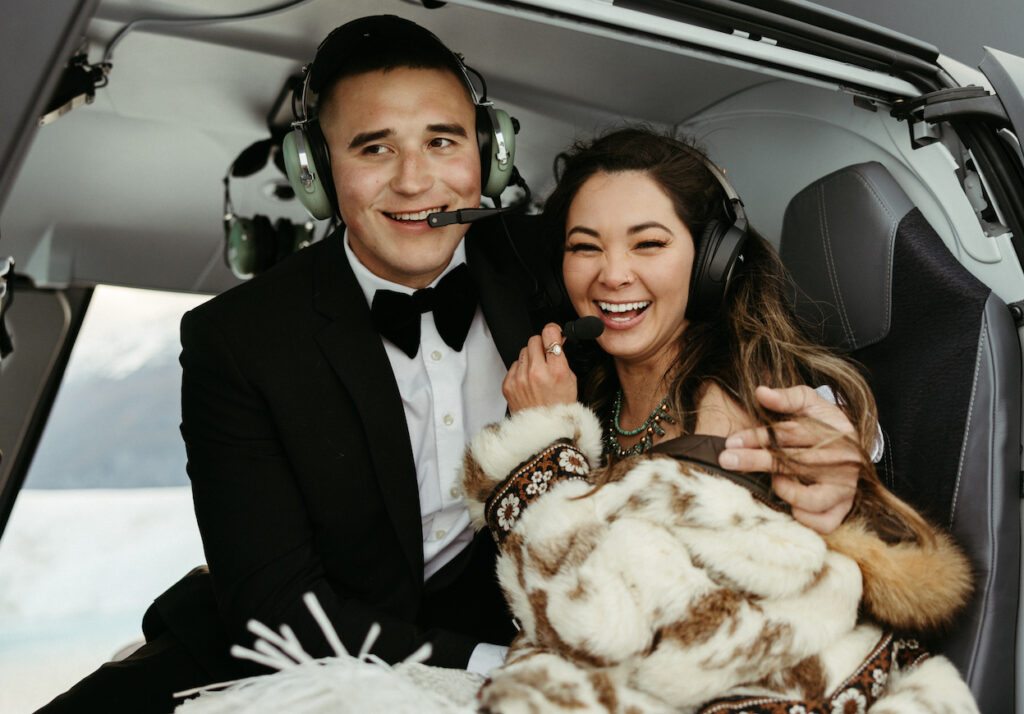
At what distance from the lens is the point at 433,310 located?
1.72 metres

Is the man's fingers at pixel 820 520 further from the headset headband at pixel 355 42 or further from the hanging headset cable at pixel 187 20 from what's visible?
the hanging headset cable at pixel 187 20

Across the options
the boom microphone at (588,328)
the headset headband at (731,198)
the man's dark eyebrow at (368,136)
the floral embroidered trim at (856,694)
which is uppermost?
the man's dark eyebrow at (368,136)

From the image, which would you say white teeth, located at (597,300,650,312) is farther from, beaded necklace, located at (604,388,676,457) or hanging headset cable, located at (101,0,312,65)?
hanging headset cable, located at (101,0,312,65)

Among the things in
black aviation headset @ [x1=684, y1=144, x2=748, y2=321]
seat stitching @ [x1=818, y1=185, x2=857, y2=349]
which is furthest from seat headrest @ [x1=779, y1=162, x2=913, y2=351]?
black aviation headset @ [x1=684, y1=144, x2=748, y2=321]

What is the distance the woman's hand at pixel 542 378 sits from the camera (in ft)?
4.73

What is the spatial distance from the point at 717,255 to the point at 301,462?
0.89 metres

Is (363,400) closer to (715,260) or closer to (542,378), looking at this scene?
(542,378)

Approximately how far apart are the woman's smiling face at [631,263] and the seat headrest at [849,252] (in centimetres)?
36

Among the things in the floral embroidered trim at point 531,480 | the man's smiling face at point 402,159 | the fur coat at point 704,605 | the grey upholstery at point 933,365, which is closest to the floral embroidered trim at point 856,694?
the fur coat at point 704,605

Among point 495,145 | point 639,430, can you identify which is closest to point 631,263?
point 639,430

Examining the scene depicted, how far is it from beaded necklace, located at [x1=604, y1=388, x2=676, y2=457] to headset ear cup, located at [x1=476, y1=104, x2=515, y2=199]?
0.54 metres

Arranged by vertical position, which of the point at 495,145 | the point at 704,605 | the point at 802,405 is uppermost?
the point at 495,145

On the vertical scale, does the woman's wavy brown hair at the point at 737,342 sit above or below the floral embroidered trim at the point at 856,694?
above

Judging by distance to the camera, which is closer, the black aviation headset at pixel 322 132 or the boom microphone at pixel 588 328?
the boom microphone at pixel 588 328
